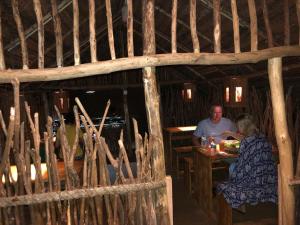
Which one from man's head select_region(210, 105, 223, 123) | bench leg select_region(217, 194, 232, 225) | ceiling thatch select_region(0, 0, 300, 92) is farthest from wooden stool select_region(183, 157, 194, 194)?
ceiling thatch select_region(0, 0, 300, 92)

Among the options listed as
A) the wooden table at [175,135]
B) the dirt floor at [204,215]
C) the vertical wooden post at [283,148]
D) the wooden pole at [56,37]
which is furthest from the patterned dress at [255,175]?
the wooden table at [175,135]

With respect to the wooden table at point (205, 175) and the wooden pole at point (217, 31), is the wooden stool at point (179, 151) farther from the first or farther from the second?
the wooden pole at point (217, 31)

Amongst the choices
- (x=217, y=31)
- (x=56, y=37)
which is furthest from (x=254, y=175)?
(x=56, y=37)

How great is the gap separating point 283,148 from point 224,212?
4.93ft

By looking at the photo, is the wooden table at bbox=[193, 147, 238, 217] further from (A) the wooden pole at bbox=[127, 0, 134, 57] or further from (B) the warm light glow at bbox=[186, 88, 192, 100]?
(B) the warm light glow at bbox=[186, 88, 192, 100]

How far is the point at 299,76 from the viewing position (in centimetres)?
609

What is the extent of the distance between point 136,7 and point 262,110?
13.3 ft

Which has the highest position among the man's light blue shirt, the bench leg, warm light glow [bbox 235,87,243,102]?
warm light glow [bbox 235,87,243,102]

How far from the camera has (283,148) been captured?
3.90 m

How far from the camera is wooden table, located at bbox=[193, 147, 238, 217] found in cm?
511

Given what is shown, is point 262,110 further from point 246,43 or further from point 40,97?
point 40,97

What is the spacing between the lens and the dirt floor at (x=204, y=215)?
15.5 feet

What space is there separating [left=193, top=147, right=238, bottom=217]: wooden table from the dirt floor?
0.18 meters

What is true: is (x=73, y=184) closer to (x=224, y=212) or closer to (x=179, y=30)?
(x=224, y=212)
